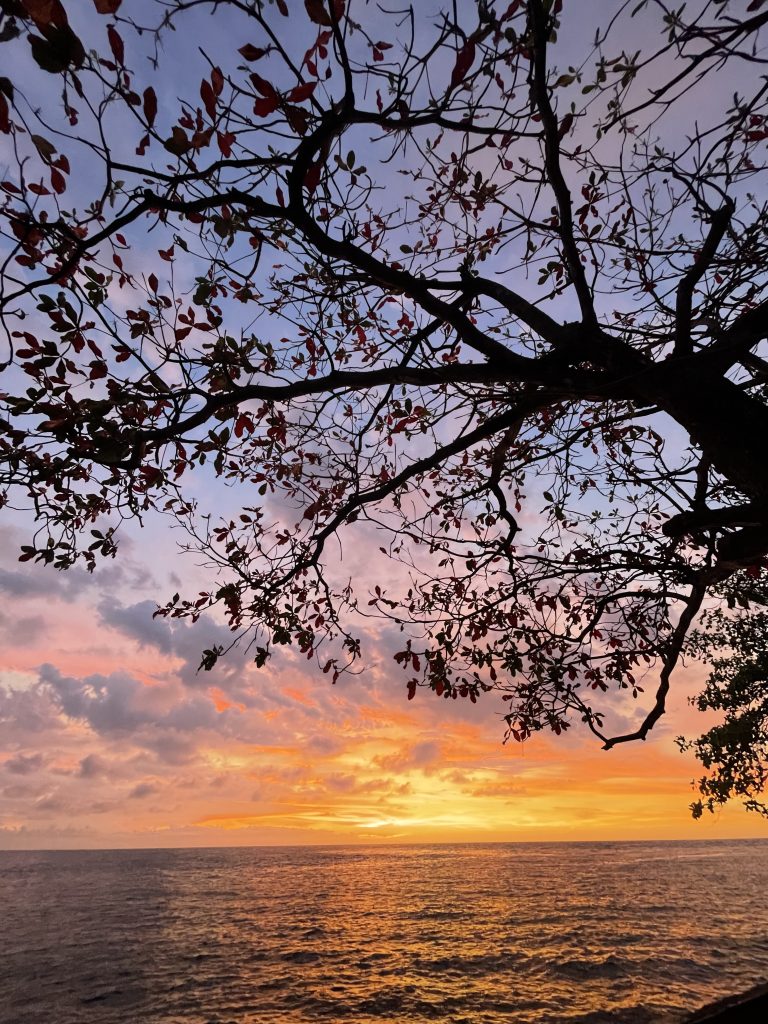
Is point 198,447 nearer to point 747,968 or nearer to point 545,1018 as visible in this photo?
point 545,1018

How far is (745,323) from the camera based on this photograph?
5004 mm

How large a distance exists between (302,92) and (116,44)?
1163 millimetres

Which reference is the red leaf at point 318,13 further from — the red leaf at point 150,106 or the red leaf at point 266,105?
the red leaf at point 150,106

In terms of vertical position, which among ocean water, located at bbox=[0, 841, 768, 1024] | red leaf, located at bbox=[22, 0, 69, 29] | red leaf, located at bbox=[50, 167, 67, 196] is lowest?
ocean water, located at bbox=[0, 841, 768, 1024]

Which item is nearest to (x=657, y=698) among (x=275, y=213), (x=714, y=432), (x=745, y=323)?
(x=714, y=432)

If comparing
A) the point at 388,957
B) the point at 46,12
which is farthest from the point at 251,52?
the point at 388,957

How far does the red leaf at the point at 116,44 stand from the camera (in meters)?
3.80

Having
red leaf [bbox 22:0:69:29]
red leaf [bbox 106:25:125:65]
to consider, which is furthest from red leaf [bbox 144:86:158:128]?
red leaf [bbox 22:0:69:29]

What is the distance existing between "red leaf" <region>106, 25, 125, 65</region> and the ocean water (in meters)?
16.7

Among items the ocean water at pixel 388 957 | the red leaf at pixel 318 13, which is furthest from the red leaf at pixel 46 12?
the ocean water at pixel 388 957

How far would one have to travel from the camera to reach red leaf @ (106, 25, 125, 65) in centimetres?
380

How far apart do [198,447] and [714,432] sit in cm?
465

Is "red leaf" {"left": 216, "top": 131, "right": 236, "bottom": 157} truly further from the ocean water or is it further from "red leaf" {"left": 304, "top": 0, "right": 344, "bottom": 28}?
the ocean water

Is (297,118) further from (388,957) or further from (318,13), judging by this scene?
(388,957)
